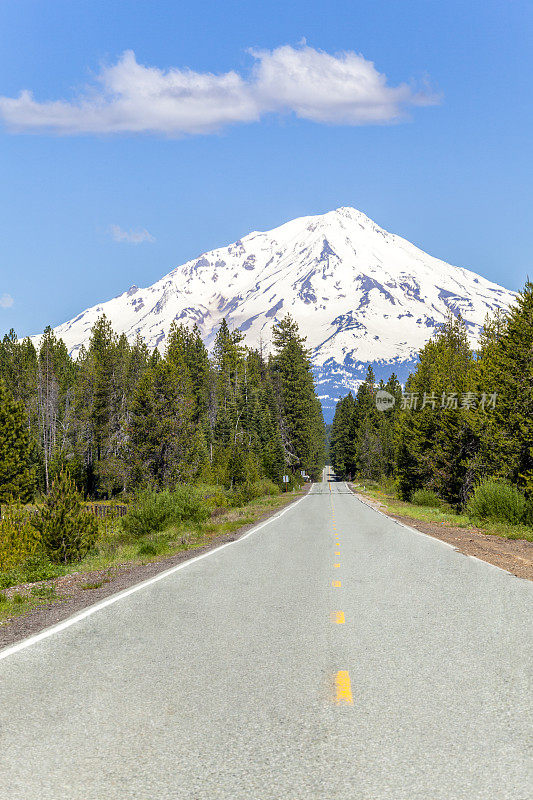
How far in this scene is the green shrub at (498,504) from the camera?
2473cm

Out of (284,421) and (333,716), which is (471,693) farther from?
(284,421)

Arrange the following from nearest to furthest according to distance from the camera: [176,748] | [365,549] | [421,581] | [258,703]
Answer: [176,748]
[258,703]
[421,581]
[365,549]

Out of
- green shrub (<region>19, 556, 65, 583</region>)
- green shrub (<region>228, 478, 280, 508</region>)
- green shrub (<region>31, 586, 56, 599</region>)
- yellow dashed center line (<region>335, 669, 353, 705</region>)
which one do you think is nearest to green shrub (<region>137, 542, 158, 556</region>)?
green shrub (<region>19, 556, 65, 583</region>)

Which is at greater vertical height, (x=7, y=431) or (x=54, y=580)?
(x=7, y=431)

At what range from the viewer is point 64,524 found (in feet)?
53.3

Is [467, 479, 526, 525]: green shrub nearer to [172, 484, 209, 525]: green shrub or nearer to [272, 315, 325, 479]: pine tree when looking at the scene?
[172, 484, 209, 525]: green shrub

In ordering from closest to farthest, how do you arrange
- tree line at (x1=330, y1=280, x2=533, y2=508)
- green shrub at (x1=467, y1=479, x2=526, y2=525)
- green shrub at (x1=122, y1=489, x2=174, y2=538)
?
green shrub at (x1=122, y1=489, x2=174, y2=538)
green shrub at (x1=467, y1=479, x2=526, y2=525)
tree line at (x1=330, y1=280, x2=533, y2=508)

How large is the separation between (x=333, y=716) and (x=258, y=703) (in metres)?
0.62

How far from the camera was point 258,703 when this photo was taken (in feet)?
17.6

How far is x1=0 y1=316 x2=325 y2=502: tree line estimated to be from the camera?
43531 millimetres

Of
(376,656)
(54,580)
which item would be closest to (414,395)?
(54,580)

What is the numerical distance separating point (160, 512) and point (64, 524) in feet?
26.2

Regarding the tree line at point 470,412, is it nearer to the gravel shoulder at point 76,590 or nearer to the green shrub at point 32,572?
the gravel shoulder at point 76,590

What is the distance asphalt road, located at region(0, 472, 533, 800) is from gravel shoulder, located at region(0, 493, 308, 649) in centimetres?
63
